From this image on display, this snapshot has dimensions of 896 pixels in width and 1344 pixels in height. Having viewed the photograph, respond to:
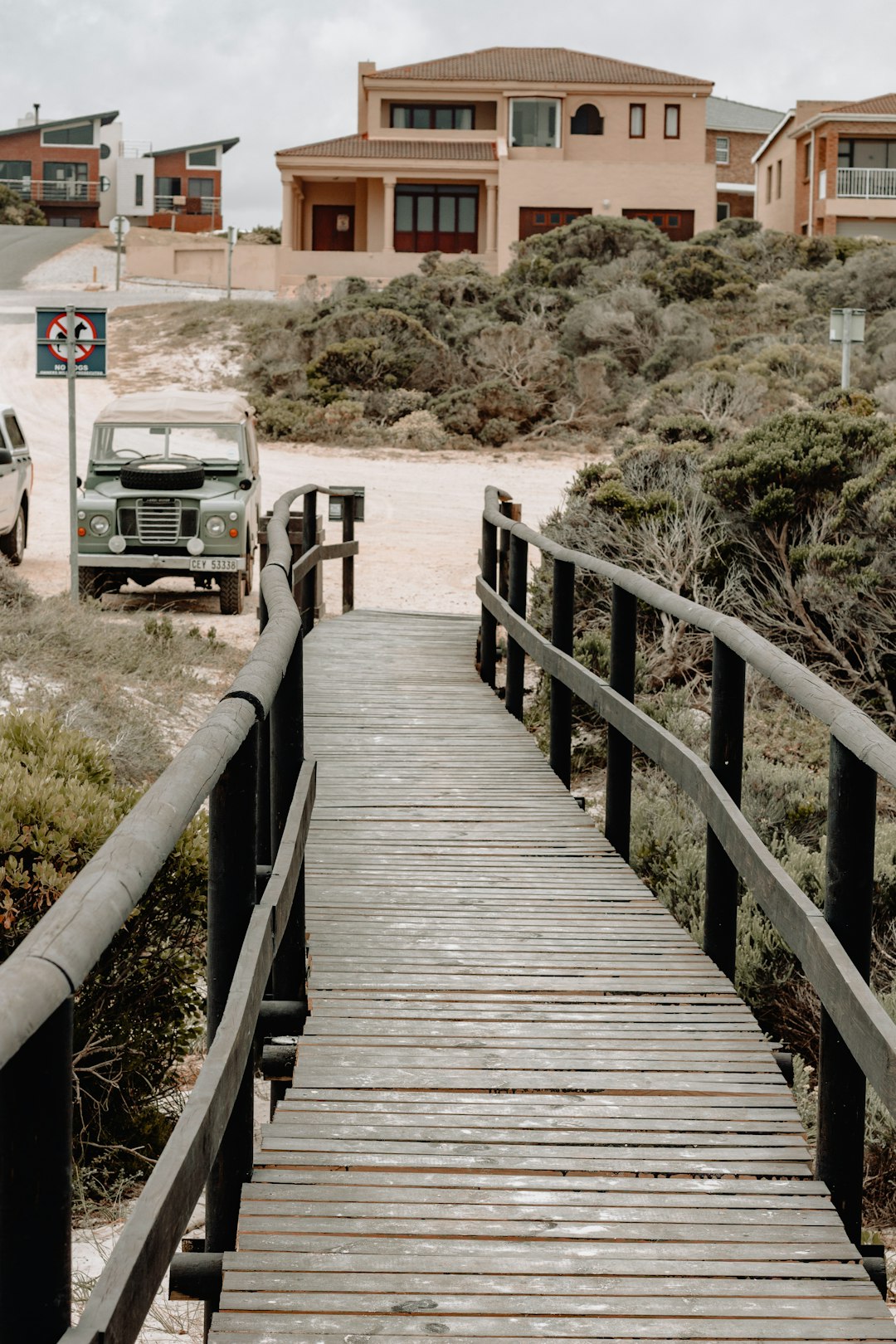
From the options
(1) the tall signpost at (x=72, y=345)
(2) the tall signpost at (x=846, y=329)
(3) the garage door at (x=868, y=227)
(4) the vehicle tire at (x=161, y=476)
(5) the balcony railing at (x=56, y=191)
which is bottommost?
(4) the vehicle tire at (x=161, y=476)

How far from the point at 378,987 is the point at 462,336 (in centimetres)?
3262

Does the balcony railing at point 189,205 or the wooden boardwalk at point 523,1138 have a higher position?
the balcony railing at point 189,205

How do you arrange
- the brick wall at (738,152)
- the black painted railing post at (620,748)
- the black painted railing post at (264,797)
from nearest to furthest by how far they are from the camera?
the black painted railing post at (264,797), the black painted railing post at (620,748), the brick wall at (738,152)

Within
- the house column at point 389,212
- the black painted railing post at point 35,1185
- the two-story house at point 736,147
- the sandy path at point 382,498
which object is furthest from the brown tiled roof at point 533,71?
the black painted railing post at point 35,1185

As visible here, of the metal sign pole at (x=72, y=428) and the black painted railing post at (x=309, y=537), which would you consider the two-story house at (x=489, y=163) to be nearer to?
the metal sign pole at (x=72, y=428)

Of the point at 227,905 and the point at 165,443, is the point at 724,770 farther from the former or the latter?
the point at 165,443

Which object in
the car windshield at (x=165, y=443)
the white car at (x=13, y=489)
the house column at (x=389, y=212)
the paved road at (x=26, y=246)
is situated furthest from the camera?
the paved road at (x=26, y=246)

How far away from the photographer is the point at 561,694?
7.35 m

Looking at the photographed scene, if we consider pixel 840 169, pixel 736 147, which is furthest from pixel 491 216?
pixel 736 147

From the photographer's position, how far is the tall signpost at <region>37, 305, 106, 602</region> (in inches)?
596

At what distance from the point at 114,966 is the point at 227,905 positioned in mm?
3152

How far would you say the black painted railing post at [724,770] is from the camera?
4410 mm

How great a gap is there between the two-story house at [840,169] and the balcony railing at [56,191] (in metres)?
47.4

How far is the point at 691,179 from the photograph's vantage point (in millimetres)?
53500
